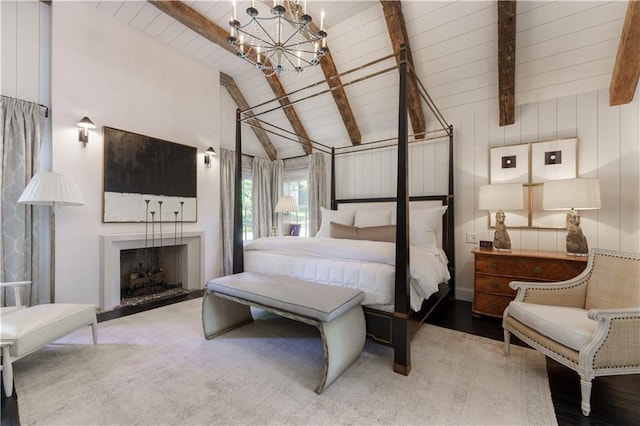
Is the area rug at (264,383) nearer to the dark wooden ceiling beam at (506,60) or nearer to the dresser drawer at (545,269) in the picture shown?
the dresser drawer at (545,269)

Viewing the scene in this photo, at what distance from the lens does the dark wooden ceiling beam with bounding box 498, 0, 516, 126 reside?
257 cm

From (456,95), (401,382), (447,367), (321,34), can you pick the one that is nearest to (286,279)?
(401,382)

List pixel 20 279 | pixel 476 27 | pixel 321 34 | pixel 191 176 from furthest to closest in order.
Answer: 1. pixel 191 176
2. pixel 476 27
3. pixel 20 279
4. pixel 321 34

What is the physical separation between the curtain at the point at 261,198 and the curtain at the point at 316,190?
3.31ft

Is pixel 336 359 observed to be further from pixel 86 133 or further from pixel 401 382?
pixel 86 133

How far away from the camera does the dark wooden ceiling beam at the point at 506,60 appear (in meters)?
2.57

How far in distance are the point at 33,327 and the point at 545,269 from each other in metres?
4.27

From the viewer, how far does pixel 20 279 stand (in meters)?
2.74

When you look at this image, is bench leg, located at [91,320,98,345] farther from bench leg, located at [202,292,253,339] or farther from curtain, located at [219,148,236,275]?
curtain, located at [219,148,236,275]

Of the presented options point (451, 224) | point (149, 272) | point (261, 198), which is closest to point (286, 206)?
point (261, 198)

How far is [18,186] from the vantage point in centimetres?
276

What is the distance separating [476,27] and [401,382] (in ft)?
11.8

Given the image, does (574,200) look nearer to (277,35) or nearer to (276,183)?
(277,35)

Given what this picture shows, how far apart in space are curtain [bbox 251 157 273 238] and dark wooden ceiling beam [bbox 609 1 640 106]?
196 inches
